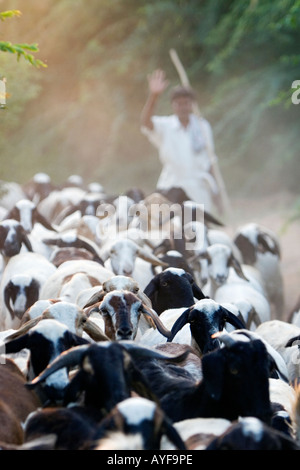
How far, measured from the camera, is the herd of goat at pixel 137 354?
4.27m

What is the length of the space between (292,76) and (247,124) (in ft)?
7.31

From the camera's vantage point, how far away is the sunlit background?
866 inches

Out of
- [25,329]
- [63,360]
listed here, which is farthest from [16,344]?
[63,360]

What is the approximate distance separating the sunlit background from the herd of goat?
11.5 metres

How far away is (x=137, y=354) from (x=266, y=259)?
7.18 meters

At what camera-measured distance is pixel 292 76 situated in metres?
20.6

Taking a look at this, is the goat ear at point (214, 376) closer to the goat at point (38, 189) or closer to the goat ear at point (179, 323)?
the goat ear at point (179, 323)

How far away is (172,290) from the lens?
24.7 feet

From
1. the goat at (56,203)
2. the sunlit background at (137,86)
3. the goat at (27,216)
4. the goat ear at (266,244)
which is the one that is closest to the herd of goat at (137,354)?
the goat at (27,216)

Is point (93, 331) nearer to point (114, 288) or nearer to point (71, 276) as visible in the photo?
point (114, 288)

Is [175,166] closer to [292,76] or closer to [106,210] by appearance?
[106,210]

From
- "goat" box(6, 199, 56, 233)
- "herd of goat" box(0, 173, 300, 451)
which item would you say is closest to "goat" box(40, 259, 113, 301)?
"herd of goat" box(0, 173, 300, 451)

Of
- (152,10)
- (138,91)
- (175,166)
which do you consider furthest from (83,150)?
(175,166)

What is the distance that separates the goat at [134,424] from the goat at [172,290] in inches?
134
